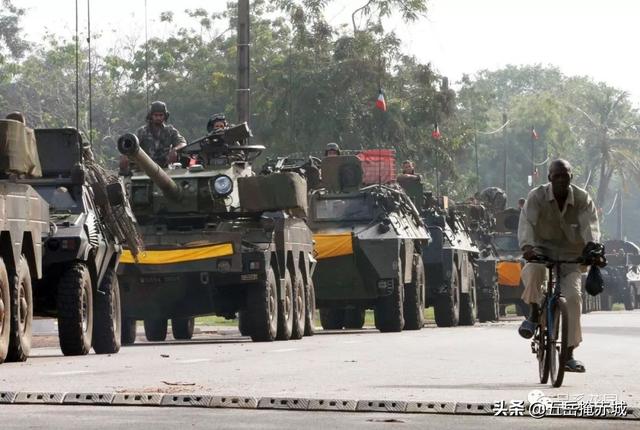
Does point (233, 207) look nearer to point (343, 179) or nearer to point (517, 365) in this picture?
point (343, 179)

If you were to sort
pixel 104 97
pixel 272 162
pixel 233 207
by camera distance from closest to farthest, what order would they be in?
pixel 233 207 < pixel 272 162 < pixel 104 97

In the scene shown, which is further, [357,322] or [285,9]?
[285,9]

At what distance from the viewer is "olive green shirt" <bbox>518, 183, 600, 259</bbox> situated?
45.0 feet

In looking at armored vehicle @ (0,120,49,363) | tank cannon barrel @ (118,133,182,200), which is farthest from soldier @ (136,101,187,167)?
armored vehicle @ (0,120,49,363)

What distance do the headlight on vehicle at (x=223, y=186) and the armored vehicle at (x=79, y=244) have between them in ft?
12.6

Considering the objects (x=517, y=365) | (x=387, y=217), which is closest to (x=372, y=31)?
(x=387, y=217)

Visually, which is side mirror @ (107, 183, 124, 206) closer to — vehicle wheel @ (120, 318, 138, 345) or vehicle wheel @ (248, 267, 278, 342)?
vehicle wheel @ (248, 267, 278, 342)

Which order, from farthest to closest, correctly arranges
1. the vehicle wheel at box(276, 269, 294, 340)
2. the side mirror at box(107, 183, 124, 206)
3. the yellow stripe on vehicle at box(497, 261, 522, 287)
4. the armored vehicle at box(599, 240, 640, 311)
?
the armored vehicle at box(599, 240, 640, 311), the yellow stripe on vehicle at box(497, 261, 522, 287), the vehicle wheel at box(276, 269, 294, 340), the side mirror at box(107, 183, 124, 206)

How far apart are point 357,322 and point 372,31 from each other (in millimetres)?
20048

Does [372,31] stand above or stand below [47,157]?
above

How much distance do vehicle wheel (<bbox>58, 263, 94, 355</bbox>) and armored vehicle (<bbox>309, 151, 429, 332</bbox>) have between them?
10631mm

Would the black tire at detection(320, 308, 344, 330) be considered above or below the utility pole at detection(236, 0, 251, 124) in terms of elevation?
below

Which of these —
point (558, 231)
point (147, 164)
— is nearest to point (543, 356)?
point (558, 231)

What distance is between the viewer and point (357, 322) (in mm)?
34125
